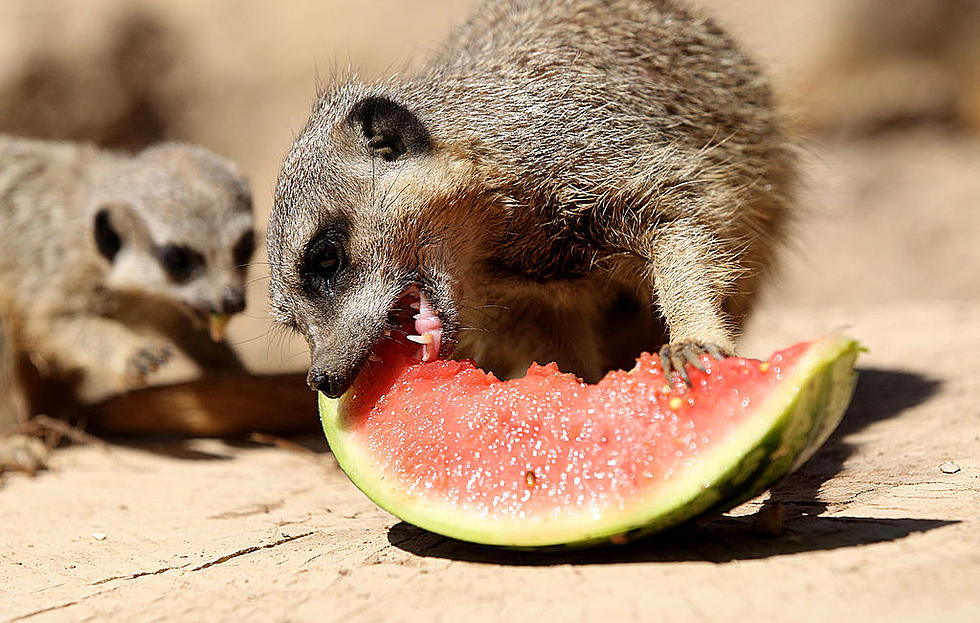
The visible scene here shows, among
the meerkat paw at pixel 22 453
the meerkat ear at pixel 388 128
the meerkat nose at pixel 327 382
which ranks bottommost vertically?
the meerkat paw at pixel 22 453

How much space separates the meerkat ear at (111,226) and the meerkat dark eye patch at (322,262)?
2522mm

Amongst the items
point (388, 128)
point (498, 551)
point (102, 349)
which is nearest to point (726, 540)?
point (498, 551)

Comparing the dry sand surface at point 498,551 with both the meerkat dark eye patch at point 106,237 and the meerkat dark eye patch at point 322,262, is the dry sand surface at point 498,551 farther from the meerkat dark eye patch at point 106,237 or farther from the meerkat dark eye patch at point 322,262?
the meerkat dark eye patch at point 106,237

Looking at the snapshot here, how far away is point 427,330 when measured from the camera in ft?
9.67

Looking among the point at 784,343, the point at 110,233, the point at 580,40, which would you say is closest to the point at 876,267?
the point at 784,343

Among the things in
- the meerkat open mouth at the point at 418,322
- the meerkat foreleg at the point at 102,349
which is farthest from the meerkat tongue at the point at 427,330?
the meerkat foreleg at the point at 102,349

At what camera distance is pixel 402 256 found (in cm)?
300

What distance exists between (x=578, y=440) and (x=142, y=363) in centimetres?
313

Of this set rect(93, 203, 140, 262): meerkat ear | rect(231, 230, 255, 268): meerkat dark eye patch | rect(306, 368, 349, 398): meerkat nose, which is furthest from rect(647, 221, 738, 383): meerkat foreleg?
rect(93, 203, 140, 262): meerkat ear

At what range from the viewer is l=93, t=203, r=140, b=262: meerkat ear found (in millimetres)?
5086

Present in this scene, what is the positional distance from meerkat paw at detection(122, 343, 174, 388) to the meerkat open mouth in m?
2.24

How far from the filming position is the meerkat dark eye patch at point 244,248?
15.8ft

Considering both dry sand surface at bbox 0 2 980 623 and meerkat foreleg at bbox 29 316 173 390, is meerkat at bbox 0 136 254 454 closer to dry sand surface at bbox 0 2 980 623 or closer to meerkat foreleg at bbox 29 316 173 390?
meerkat foreleg at bbox 29 316 173 390

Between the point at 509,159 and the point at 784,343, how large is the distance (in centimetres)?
255
